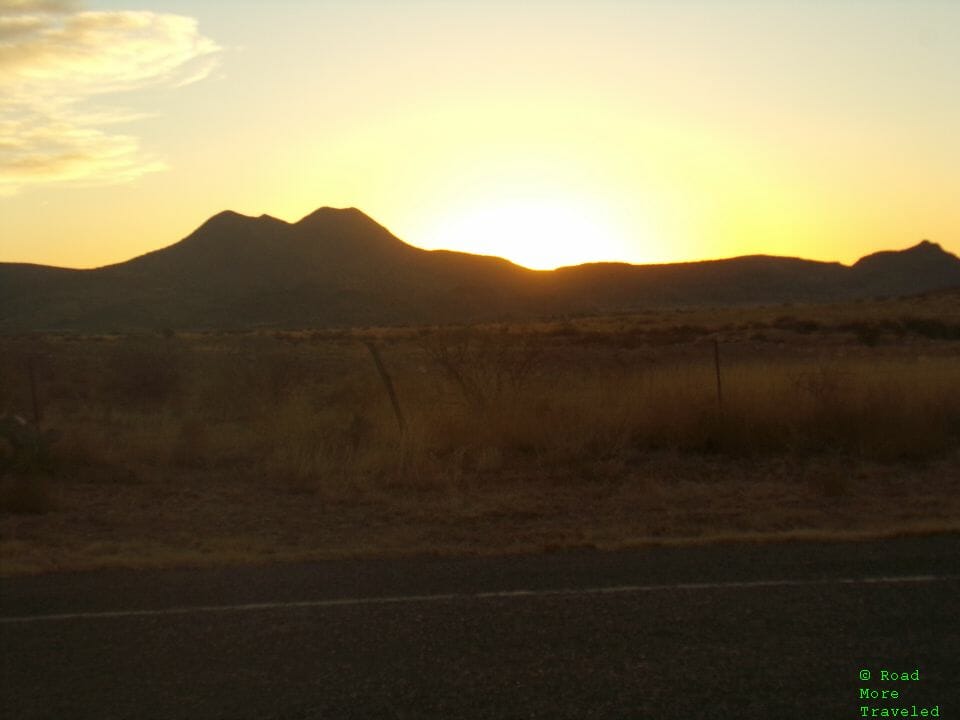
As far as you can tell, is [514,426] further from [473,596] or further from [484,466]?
[473,596]

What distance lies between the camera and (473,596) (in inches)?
307

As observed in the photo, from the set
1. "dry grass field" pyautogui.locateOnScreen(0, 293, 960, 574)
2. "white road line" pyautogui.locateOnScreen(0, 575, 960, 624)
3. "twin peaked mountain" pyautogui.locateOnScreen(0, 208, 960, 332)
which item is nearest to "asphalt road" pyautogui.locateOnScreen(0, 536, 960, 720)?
"white road line" pyautogui.locateOnScreen(0, 575, 960, 624)

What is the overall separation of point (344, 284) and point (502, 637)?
115m

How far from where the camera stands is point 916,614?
22.6ft

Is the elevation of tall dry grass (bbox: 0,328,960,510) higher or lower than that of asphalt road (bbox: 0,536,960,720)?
higher

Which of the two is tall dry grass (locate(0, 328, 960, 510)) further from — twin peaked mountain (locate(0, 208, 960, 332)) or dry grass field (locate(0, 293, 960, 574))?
twin peaked mountain (locate(0, 208, 960, 332))

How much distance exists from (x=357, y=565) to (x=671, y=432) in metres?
7.32

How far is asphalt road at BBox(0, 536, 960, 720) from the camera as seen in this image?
5645 millimetres

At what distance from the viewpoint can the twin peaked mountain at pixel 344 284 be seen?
343ft

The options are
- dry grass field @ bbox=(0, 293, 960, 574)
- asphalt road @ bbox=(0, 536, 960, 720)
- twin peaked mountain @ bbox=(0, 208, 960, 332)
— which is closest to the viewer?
asphalt road @ bbox=(0, 536, 960, 720)

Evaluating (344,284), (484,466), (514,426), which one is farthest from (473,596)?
(344,284)

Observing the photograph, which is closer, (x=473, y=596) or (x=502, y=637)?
(x=502, y=637)

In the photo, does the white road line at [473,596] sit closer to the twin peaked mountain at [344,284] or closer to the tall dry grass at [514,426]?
the tall dry grass at [514,426]

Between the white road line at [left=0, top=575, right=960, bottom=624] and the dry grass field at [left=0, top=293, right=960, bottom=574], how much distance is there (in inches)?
70.1
